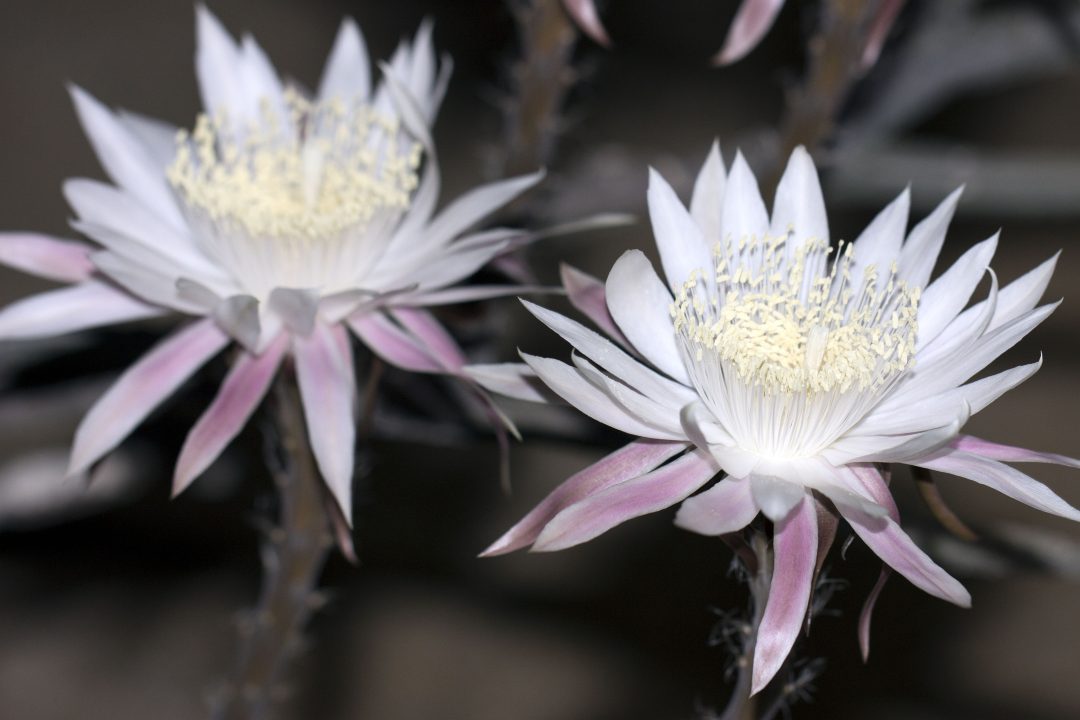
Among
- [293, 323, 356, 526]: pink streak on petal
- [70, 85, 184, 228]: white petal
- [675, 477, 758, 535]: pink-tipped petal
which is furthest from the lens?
[70, 85, 184, 228]: white petal

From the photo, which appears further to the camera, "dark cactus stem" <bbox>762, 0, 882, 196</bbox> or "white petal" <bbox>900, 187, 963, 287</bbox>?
"dark cactus stem" <bbox>762, 0, 882, 196</bbox>

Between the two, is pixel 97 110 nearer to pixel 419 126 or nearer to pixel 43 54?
pixel 419 126

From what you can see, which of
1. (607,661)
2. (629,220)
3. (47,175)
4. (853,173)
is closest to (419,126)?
(629,220)

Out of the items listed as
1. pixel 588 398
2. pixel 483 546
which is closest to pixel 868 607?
pixel 588 398

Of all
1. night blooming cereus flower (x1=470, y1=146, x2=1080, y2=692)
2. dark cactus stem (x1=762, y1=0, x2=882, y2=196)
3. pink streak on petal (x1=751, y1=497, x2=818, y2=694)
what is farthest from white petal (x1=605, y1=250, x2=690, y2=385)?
dark cactus stem (x1=762, y1=0, x2=882, y2=196)

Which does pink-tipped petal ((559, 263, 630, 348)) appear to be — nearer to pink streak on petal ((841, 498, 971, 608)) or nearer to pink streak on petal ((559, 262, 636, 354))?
pink streak on petal ((559, 262, 636, 354))

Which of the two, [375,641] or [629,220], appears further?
[375,641]

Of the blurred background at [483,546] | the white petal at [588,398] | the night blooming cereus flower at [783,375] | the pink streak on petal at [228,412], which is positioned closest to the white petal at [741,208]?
the night blooming cereus flower at [783,375]

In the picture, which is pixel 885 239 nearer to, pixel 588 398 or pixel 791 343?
pixel 791 343
